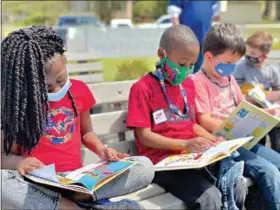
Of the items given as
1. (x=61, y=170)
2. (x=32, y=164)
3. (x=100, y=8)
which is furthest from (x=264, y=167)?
(x=100, y=8)

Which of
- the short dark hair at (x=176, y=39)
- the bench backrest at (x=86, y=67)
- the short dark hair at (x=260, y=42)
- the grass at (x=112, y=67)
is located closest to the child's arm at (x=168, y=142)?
the short dark hair at (x=176, y=39)

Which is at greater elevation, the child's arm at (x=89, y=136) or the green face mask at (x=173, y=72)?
the green face mask at (x=173, y=72)

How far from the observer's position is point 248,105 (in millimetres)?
3109

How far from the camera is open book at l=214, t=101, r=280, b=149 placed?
3.16 metres

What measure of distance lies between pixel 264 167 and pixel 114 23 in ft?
55.3

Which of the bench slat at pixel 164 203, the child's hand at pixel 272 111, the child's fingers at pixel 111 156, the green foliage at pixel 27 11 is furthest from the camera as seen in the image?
the green foliage at pixel 27 11

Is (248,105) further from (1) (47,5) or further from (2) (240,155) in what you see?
(1) (47,5)

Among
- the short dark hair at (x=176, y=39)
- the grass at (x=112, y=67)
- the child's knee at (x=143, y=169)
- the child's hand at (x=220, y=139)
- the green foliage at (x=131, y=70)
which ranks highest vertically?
the short dark hair at (x=176, y=39)

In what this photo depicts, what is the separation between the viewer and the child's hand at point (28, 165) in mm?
2459

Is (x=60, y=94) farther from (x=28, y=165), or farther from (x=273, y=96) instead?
(x=273, y=96)

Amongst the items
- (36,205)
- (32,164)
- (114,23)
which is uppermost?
(32,164)

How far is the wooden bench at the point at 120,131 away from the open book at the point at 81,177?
41 centimetres

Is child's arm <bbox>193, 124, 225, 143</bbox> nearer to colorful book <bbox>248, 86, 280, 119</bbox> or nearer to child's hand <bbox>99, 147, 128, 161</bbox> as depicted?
colorful book <bbox>248, 86, 280, 119</bbox>

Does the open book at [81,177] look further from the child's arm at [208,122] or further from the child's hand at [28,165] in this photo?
the child's arm at [208,122]
